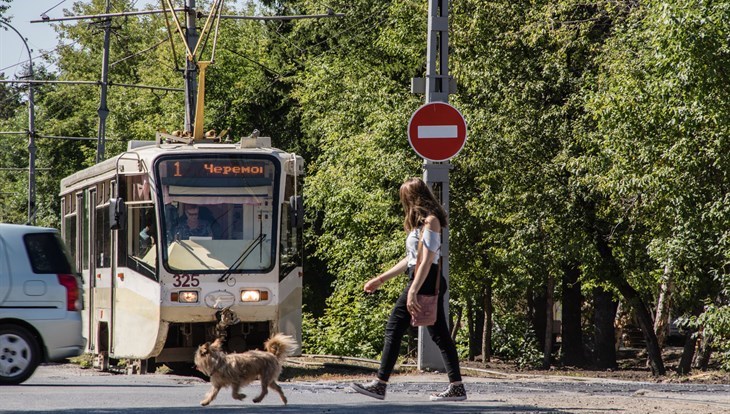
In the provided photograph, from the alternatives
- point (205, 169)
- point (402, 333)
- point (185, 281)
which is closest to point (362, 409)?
point (402, 333)

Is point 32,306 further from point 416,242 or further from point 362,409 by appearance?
point 416,242

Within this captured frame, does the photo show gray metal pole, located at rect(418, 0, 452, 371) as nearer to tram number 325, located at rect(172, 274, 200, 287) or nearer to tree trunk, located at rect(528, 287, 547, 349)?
tram number 325, located at rect(172, 274, 200, 287)

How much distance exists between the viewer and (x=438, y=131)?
1526 centimetres

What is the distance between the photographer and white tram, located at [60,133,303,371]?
16797mm

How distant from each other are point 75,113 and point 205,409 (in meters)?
57.8

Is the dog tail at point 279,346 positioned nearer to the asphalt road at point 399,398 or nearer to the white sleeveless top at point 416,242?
the asphalt road at point 399,398

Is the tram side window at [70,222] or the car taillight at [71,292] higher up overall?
the tram side window at [70,222]

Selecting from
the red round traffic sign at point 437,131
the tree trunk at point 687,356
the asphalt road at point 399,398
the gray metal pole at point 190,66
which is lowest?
the tree trunk at point 687,356

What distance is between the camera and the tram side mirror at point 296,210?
17.2 metres

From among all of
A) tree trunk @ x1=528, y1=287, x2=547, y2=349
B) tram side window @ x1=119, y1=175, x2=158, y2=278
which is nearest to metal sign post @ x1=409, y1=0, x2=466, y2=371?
tram side window @ x1=119, y1=175, x2=158, y2=278

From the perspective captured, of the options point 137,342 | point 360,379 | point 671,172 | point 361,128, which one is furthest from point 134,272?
point 361,128

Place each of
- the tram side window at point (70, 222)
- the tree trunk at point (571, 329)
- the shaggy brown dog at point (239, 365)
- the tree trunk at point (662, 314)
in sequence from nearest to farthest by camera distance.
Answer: the shaggy brown dog at point (239, 365), the tram side window at point (70, 222), the tree trunk at point (571, 329), the tree trunk at point (662, 314)

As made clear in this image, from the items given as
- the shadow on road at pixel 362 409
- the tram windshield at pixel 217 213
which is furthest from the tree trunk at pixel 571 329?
the shadow on road at pixel 362 409

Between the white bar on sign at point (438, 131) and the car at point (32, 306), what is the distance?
431 cm
